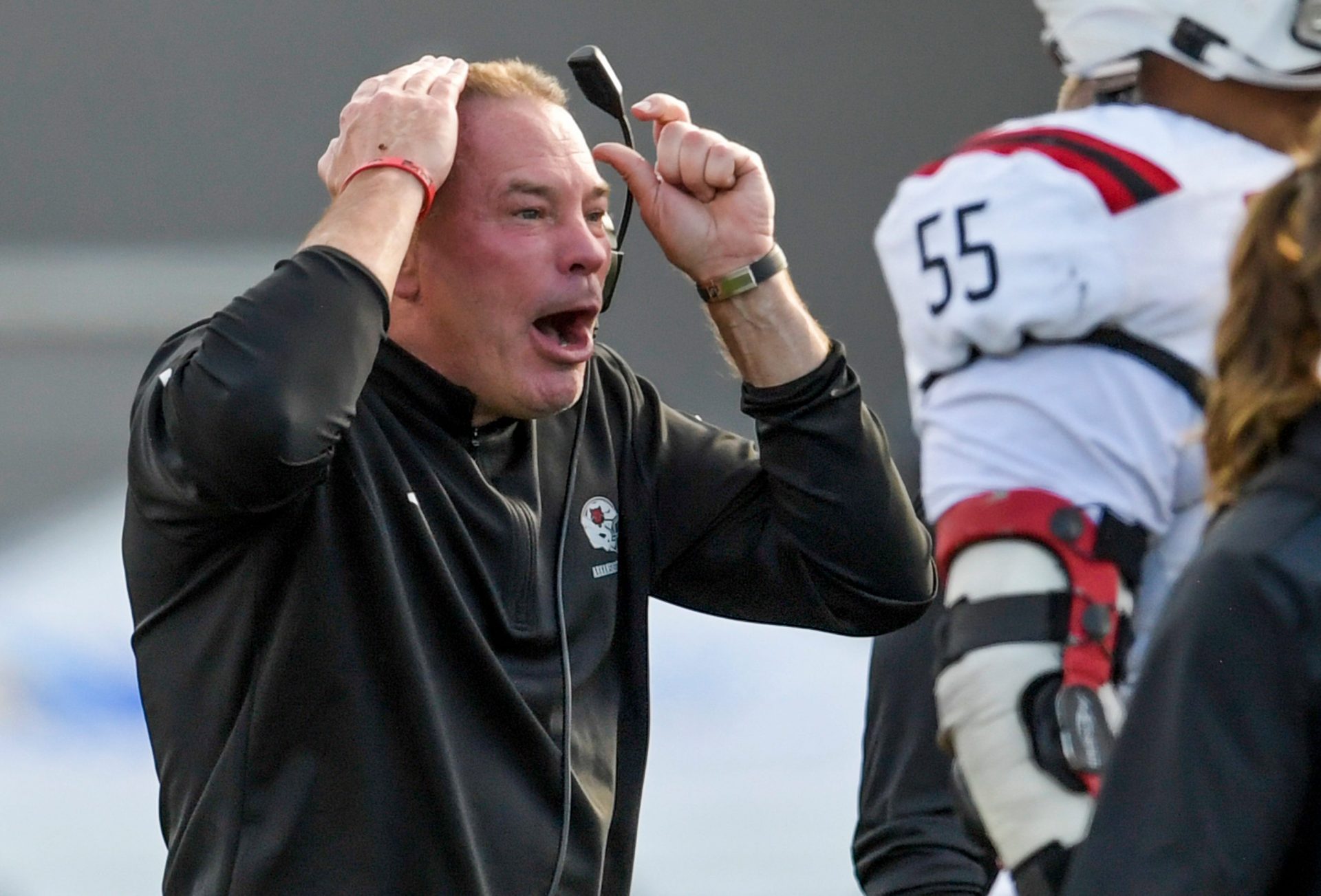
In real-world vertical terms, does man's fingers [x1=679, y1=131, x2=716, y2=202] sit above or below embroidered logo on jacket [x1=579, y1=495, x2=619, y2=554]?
above

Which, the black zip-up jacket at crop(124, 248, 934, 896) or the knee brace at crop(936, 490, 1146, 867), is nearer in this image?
the knee brace at crop(936, 490, 1146, 867)

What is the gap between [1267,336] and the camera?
1.08m

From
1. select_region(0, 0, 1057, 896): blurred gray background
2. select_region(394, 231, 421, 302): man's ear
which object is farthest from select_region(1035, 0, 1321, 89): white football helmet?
select_region(0, 0, 1057, 896): blurred gray background

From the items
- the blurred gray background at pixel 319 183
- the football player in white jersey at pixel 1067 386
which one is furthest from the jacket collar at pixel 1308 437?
the blurred gray background at pixel 319 183

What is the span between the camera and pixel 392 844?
1602mm

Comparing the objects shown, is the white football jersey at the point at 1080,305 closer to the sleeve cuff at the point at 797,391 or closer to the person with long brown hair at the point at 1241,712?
the person with long brown hair at the point at 1241,712

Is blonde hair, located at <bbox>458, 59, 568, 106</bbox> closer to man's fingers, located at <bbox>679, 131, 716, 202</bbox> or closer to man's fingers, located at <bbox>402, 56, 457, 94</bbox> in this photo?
man's fingers, located at <bbox>402, 56, 457, 94</bbox>

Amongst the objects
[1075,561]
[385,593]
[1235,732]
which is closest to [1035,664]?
[1075,561]

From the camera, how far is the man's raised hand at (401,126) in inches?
68.2

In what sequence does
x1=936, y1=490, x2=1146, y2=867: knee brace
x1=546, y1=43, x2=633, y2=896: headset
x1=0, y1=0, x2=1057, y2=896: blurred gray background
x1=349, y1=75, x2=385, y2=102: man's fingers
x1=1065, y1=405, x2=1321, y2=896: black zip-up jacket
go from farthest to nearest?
x1=0, y1=0, x2=1057, y2=896: blurred gray background < x1=349, y1=75, x2=385, y2=102: man's fingers < x1=546, y1=43, x2=633, y2=896: headset < x1=936, y1=490, x2=1146, y2=867: knee brace < x1=1065, y1=405, x2=1321, y2=896: black zip-up jacket

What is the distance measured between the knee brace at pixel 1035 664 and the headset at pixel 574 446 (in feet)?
1.64

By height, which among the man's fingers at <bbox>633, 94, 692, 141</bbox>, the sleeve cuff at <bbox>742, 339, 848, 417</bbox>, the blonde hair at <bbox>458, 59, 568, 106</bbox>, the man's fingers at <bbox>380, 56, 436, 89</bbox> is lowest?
the sleeve cuff at <bbox>742, 339, 848, 417</bbox>

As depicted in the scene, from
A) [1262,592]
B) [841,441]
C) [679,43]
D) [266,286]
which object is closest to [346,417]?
[266,286]

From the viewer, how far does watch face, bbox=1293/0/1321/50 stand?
131cm
